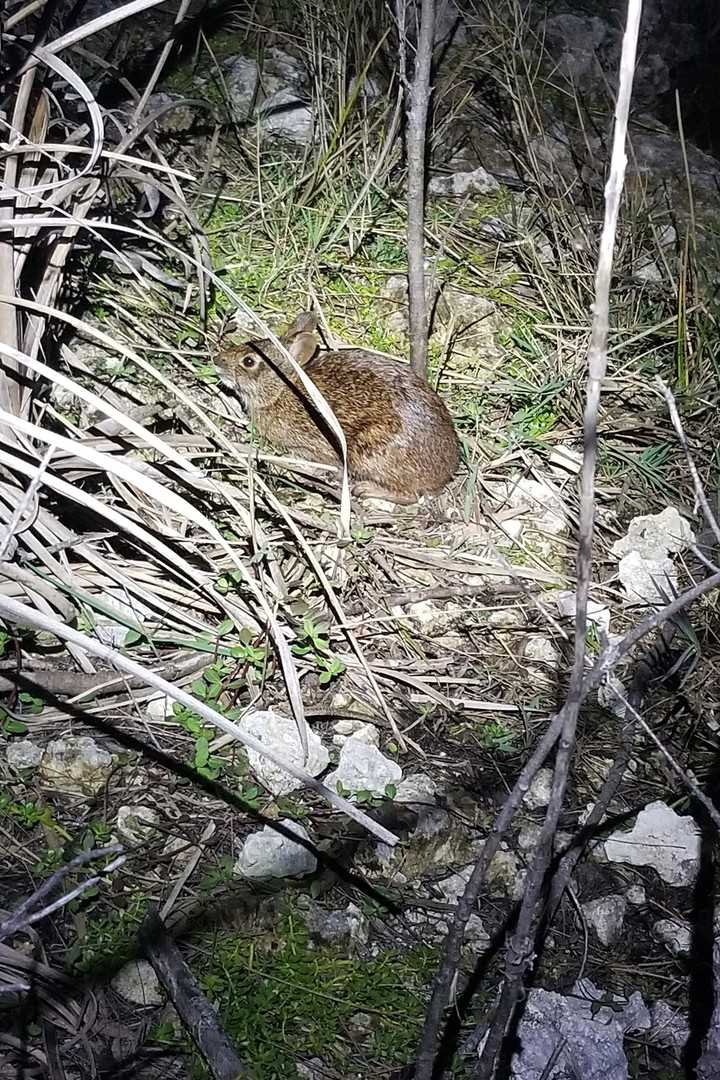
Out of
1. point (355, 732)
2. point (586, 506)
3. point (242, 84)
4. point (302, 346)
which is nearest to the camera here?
point (586, 506)

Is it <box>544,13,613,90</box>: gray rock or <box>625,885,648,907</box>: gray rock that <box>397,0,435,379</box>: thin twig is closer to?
<box>544,13,613,90</box>: gray rock

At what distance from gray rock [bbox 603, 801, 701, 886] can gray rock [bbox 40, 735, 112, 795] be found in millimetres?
1277

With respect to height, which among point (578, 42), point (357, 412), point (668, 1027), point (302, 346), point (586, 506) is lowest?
point (668, 1027)

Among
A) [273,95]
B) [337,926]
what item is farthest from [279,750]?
[273,95]

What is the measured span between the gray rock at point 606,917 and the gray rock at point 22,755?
138 cm

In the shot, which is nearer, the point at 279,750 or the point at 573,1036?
the point at 573,1036

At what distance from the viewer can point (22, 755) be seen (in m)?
2.76

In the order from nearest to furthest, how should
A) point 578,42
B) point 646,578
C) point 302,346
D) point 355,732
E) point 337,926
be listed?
point 337,926 < point 355,732 < point 646,578 < point 302,346 < point 578,42

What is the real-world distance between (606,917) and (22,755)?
1.46 m

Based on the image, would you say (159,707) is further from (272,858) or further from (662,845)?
(662,845)

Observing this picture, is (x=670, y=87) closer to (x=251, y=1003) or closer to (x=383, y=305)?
(x=383, y=305)

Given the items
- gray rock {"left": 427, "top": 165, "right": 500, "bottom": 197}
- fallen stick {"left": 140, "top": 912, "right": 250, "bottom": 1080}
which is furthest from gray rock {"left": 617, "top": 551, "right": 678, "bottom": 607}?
gray rock {"left": 427, "top": 165, "right": 500, "bottom": 197}

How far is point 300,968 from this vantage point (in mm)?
2441

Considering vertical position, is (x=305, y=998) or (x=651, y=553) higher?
(x=651, y=553)
